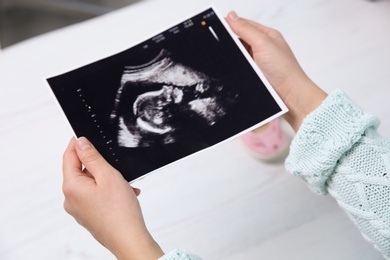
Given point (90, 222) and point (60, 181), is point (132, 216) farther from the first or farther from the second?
point (60, 181)

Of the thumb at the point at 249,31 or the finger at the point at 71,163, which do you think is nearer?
the finger at the point at 71,163

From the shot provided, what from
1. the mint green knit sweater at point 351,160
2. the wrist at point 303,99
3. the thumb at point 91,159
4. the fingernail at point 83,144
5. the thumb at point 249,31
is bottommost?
the mint green knit sweater at point 351,160

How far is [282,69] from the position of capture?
68 cm

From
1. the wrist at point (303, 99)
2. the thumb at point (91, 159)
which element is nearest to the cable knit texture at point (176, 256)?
the thumb at point (91, 159)

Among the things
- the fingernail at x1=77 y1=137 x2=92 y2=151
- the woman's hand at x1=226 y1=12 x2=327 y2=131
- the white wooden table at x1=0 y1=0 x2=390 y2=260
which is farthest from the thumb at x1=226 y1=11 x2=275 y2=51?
the fingernail at x1=77 y1=137 x2=92 y2=151

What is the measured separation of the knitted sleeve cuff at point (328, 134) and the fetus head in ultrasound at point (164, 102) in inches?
4.3

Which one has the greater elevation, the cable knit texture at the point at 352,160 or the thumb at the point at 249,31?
the thumb at the point at 249,31

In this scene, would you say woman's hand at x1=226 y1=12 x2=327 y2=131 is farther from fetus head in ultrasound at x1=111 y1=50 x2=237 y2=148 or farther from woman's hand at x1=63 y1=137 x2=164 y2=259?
woman's hand at x1=63 y1=137 x2=164 y2=259

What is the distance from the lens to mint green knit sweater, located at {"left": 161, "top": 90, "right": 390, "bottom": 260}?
0.57 m

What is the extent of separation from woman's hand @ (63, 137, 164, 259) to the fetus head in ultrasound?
0.18ft

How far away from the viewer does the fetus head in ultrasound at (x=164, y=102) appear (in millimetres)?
624

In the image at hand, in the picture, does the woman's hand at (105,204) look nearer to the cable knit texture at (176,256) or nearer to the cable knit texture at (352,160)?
the cable knit texture at (176,256)

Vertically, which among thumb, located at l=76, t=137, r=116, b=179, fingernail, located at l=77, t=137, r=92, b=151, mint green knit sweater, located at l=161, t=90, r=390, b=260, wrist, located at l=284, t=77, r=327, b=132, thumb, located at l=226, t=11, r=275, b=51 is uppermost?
thumb, located at l=226, t=11, r=275, b=51

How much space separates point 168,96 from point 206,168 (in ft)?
0.50
